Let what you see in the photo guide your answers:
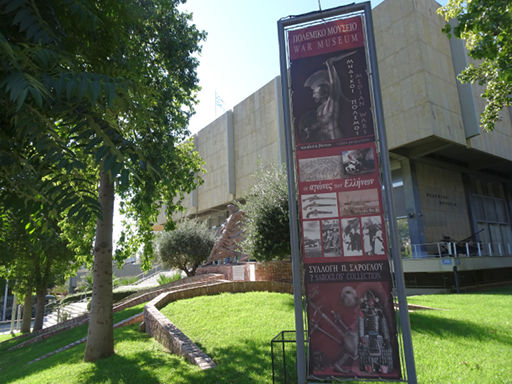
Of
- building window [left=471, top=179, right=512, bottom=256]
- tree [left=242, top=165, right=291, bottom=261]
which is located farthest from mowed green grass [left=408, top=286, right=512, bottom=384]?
building window [left=471, top=179, right=512, bottom=256]

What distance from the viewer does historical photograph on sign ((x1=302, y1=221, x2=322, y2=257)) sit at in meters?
3.93

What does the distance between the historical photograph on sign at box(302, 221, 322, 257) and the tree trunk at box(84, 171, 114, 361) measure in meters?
4.99

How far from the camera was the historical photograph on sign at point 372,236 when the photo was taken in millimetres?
3785

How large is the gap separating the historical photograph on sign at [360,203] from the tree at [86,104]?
209cm

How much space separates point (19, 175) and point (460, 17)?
9045 millimetres

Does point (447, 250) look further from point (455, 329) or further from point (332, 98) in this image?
point (332, 98)

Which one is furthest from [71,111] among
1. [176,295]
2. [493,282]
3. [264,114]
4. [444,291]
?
[264,114]

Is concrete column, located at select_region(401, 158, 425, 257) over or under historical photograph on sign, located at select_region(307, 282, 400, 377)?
over

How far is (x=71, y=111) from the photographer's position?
2338mm

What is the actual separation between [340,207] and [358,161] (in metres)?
0.57

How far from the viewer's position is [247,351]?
638 cm

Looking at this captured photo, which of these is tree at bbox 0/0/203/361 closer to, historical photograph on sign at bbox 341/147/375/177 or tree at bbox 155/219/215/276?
historical photograph on sign at bbox 341/147/375/177

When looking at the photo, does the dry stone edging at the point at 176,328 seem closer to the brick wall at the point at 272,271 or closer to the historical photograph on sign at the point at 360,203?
the brick wall at the point at 272,271

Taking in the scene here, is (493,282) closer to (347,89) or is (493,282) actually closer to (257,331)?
(257,331)
